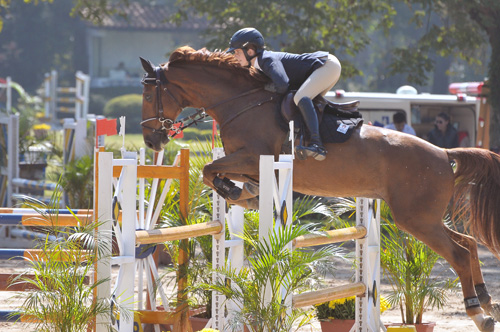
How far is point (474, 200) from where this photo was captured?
16.7ft

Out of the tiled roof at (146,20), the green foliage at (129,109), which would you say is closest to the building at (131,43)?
the tiled roof at (146,20)

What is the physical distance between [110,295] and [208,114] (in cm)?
180

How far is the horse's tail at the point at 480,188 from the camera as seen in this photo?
5027 mm

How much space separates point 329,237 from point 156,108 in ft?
4.49

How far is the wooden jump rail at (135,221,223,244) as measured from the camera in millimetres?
3836

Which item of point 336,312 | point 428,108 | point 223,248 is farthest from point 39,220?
point 428,108

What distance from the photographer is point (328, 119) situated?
190 inches

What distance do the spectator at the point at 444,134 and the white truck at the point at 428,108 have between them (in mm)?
649

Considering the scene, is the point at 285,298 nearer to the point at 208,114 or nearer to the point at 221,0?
the point at 208,114

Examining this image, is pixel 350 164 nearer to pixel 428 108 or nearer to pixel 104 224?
pixel 104 224

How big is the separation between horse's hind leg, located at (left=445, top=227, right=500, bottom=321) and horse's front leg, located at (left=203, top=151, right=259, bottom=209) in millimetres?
1342

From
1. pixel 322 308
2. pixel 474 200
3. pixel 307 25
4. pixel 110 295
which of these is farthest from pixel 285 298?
pixel 307 25

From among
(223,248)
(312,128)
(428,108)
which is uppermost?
(428,108)

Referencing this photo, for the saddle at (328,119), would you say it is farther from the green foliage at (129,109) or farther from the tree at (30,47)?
the tree at (30,47)
